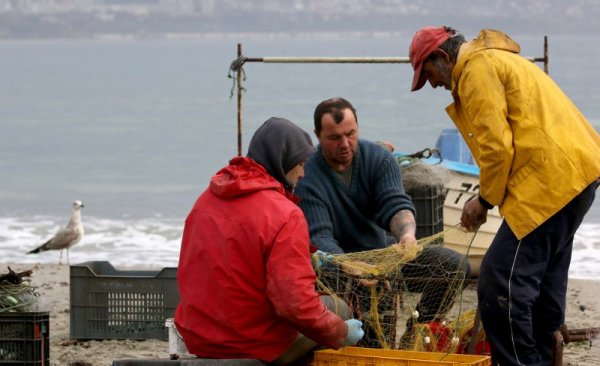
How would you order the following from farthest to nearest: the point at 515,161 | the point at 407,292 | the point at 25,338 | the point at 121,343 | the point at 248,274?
the point at 121,343, the point at 25,338, the point at 407,292, the point at 515,161, the point at 248,274

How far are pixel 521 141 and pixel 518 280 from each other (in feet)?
1.85

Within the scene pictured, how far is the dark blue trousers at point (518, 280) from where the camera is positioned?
5.71 metres

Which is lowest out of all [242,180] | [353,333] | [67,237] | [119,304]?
[67,237]

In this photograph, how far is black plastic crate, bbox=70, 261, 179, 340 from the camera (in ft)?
26.2

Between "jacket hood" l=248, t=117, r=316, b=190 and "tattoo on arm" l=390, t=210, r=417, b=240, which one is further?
"tattoo on arm" l=390, t=210, r=417, b=240

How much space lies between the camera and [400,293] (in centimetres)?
635

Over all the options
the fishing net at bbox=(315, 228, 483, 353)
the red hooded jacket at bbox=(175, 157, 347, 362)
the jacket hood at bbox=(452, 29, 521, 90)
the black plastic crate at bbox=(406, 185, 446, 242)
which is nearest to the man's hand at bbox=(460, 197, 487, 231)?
the fishing net at bbox=(315, 228, 483, 353)

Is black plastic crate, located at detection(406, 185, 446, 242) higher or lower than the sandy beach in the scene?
higher

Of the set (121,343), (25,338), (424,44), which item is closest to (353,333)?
(424,44)

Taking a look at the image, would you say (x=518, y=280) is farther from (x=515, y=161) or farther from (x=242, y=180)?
(x=242, y=180)

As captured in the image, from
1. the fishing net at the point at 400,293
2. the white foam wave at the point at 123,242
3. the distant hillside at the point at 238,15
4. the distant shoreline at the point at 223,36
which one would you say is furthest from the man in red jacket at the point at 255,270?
the distant shoreline at the point at 223,36

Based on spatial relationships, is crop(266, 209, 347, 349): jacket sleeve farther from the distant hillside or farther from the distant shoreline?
the distant shoreline

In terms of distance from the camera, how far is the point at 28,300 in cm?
679

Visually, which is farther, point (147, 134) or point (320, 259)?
point (147, 134)
